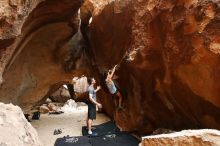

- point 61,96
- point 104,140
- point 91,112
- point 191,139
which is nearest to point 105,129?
point 91,112

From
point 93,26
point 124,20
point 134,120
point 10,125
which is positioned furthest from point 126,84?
point 10,125

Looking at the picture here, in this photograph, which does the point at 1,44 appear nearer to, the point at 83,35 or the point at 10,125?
the point at 10,125

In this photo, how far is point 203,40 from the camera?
4973 mm

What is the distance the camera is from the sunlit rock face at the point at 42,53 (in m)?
7.43

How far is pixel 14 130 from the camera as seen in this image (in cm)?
199

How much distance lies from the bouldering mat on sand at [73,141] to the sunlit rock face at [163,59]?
1.39 meters

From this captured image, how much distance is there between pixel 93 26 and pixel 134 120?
3419 millimetres

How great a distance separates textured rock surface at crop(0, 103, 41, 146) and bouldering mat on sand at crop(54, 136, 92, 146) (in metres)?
4.93

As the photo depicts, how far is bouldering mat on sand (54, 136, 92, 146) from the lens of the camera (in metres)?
7.12

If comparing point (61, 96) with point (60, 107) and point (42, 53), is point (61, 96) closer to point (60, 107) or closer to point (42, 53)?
point (60, 107)

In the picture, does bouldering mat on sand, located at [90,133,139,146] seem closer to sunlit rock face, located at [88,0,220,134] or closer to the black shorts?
sunlit rock face, located at [88,0,220,134]

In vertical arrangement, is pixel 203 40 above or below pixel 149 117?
above

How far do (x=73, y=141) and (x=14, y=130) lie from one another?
5.57 m

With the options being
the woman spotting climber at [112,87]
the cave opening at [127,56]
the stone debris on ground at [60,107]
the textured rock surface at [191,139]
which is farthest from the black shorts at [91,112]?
the stone debris on ground at [60,107]
